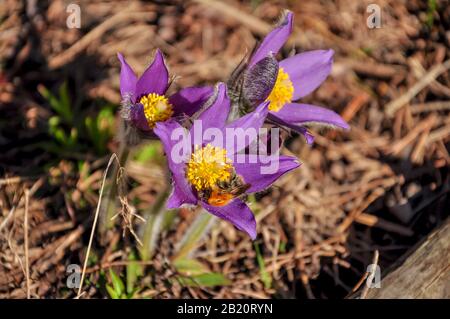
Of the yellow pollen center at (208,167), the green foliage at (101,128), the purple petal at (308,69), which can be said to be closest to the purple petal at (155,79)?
the yellow pollen center at (208,167)

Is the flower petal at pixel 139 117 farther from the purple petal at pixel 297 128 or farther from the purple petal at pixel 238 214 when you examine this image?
the purple petal at pixel 297 128

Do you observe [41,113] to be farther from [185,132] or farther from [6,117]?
[185,132]

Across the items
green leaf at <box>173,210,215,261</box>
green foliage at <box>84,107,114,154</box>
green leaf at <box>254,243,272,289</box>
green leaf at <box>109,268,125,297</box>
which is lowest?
green leaf at <box>254,243,272,289</box>

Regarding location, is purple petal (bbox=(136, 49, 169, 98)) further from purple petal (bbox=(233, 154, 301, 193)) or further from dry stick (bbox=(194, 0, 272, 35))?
dry stick (bbox=(194, 0, 272, 35))

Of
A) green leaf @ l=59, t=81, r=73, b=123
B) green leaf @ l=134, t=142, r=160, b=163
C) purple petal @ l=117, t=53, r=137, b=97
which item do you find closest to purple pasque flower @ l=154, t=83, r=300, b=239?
purple petal @ l=117, t=53, r=137, b=97

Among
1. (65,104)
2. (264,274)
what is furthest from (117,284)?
(65,104)
